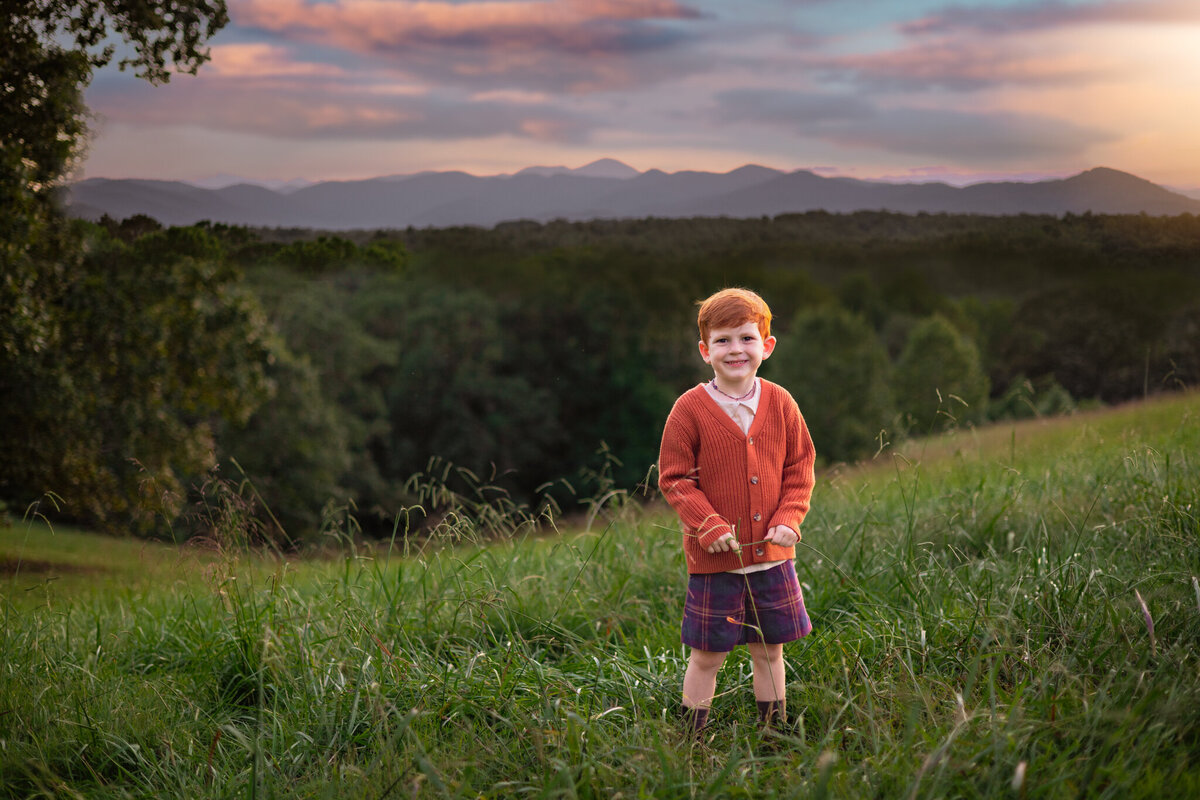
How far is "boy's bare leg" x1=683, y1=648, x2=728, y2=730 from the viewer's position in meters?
3.37

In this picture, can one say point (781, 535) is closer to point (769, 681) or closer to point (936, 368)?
point (769, 681)

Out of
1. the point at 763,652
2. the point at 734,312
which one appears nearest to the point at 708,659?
the point at 763,652

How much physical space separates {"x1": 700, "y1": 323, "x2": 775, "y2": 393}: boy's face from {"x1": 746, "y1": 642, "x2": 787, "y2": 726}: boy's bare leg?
1086mm

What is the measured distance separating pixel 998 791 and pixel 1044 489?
11.8 ft

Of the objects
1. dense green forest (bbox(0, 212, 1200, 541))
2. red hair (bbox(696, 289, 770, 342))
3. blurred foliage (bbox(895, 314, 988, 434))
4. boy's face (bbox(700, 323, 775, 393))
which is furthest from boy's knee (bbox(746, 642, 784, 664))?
blurred foliage (bbox(895, 314, 988, 434))

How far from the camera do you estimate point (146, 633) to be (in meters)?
4.70

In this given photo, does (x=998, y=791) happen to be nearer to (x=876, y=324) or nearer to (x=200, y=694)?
(x=200, y=694)

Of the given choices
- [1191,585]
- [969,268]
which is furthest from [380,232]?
[1191,585]

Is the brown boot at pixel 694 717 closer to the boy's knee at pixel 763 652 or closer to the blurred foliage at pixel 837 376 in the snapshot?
the boy's knee at pixel 763 652

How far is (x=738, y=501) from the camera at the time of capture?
3.40 meters

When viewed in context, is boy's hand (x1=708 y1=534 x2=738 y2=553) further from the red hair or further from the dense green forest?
the dense green forest

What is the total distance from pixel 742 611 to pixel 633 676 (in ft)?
2.12

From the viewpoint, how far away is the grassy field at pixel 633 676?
2.72m

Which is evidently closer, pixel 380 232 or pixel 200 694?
pixel 200 694
